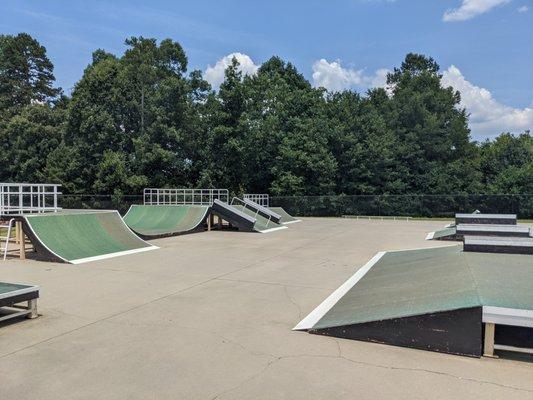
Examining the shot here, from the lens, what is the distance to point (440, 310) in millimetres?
4223

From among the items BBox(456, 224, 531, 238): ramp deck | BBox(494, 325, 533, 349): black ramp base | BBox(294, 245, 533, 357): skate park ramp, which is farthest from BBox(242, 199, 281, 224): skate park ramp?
BBox(494, 325, 533, 349): black ramp base

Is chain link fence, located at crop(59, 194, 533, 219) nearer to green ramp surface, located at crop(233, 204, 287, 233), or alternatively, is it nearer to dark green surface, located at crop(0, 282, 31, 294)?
green ramp surface, located at crop(233, 204, 287, 233)

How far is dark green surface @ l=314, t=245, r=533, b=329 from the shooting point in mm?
4430

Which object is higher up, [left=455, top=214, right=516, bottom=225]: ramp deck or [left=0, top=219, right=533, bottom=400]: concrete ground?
[left=455, top=214, right=516, bottom=225]: ramp deck

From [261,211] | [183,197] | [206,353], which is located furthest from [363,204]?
[206,353]

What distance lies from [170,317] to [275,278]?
302cm

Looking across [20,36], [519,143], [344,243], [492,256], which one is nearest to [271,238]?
[344,243]

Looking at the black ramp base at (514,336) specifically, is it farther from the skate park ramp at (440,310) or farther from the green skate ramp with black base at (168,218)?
the green skate ramp with black base at (168,218)

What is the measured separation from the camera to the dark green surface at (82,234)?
1033 cm

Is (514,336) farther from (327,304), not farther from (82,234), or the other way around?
(82,234)

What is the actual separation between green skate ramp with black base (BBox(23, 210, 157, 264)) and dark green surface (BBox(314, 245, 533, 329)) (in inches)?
273

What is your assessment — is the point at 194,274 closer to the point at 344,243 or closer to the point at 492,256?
the point at 492,256

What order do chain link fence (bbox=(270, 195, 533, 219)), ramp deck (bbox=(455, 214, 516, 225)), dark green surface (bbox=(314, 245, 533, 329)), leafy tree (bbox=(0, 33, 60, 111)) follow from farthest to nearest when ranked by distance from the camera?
leafy tree (bbox=(0, 33, 60, 111)) → chain link fence (bbox=(270, 195, 533, 219)) → ramp deck (bbox=(455, 214, 516, 225)) → dark green surface (bbox=(314, 245, 533, 329))

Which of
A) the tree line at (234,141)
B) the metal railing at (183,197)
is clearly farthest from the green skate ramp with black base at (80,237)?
the tree line at (234,141)
